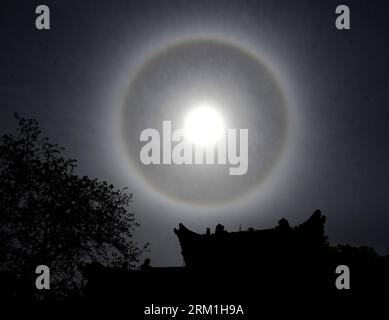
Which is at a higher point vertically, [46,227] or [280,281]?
[46,227]

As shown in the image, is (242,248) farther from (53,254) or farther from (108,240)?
(53,254)

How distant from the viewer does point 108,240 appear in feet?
75.3

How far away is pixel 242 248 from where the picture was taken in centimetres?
1889

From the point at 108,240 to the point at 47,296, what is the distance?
14.9 feet

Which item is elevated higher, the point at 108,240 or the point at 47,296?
the point at 108,240

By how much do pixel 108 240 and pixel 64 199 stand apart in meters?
3.69
